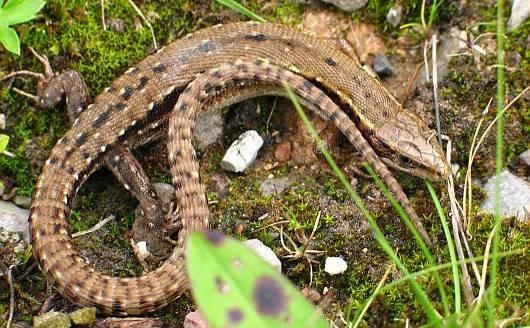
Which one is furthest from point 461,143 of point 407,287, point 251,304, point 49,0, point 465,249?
point 49,0

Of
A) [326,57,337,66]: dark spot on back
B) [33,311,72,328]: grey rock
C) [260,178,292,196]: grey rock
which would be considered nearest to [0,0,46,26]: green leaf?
[33,311,72,328]: grey rock

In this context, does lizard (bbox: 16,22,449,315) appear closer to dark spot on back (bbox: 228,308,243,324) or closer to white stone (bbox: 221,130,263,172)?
white stone (bbox: 221,130,263,172)

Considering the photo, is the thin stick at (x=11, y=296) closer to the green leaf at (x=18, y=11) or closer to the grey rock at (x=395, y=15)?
the green leaf at (x=18, y=11)

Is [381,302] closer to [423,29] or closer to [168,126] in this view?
[168,126]

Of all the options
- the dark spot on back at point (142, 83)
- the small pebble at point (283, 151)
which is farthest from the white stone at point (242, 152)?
the dark spot on back at point (142, 83)

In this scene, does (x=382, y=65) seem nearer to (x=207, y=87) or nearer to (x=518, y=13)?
(x=518, y=13)

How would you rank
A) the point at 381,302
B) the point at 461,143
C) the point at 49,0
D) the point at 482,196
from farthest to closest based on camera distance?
the point at 49,0
the point at 461,143
the point at 482,196
the point at 381,302
